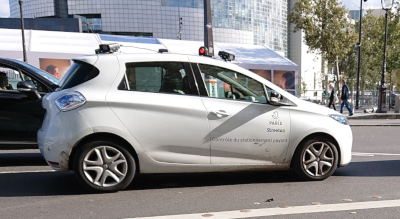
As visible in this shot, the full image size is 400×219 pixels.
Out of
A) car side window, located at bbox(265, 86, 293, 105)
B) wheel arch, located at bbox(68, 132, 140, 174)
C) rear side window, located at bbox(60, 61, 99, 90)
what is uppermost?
rear side window, located at bbox(60, 61, 99, 90)

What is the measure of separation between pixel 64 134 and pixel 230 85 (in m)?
2.08

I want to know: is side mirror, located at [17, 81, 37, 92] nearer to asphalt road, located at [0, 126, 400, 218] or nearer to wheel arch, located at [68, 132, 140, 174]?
asphalt road, located at [0, 126, 400, 218]

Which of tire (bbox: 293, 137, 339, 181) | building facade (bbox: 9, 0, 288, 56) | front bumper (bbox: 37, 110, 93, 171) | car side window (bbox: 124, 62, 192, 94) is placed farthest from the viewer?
building facade (bbox: 9, 0, 288, 56)

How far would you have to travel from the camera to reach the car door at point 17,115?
20.0ft

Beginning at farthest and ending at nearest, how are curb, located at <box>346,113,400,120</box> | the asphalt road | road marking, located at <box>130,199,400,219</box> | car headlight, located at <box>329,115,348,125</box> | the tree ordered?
the tree < curb, located at <box>346,113,400,120</box> < car headlight, located at <box>329,115,348,125</box> < the asphalt road < road marking, located at <box>130,199,400,219</box>

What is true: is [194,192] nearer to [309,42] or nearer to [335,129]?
[335,129]

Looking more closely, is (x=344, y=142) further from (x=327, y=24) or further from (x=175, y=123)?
(x=327, y=24)

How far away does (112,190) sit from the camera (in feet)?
15.2

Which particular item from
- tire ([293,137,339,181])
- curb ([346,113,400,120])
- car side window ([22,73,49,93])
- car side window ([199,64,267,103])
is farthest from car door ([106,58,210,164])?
curb ([346,113,400,120])

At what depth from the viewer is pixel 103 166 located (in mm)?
4562

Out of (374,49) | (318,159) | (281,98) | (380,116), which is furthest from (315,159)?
(374,49)

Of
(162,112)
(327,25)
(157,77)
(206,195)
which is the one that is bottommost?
(206,195)

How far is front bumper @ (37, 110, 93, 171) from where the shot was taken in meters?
4.48

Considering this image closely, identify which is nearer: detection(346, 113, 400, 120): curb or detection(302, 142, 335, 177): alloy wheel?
detection(302, 142, 335, 177): alloy wheel
